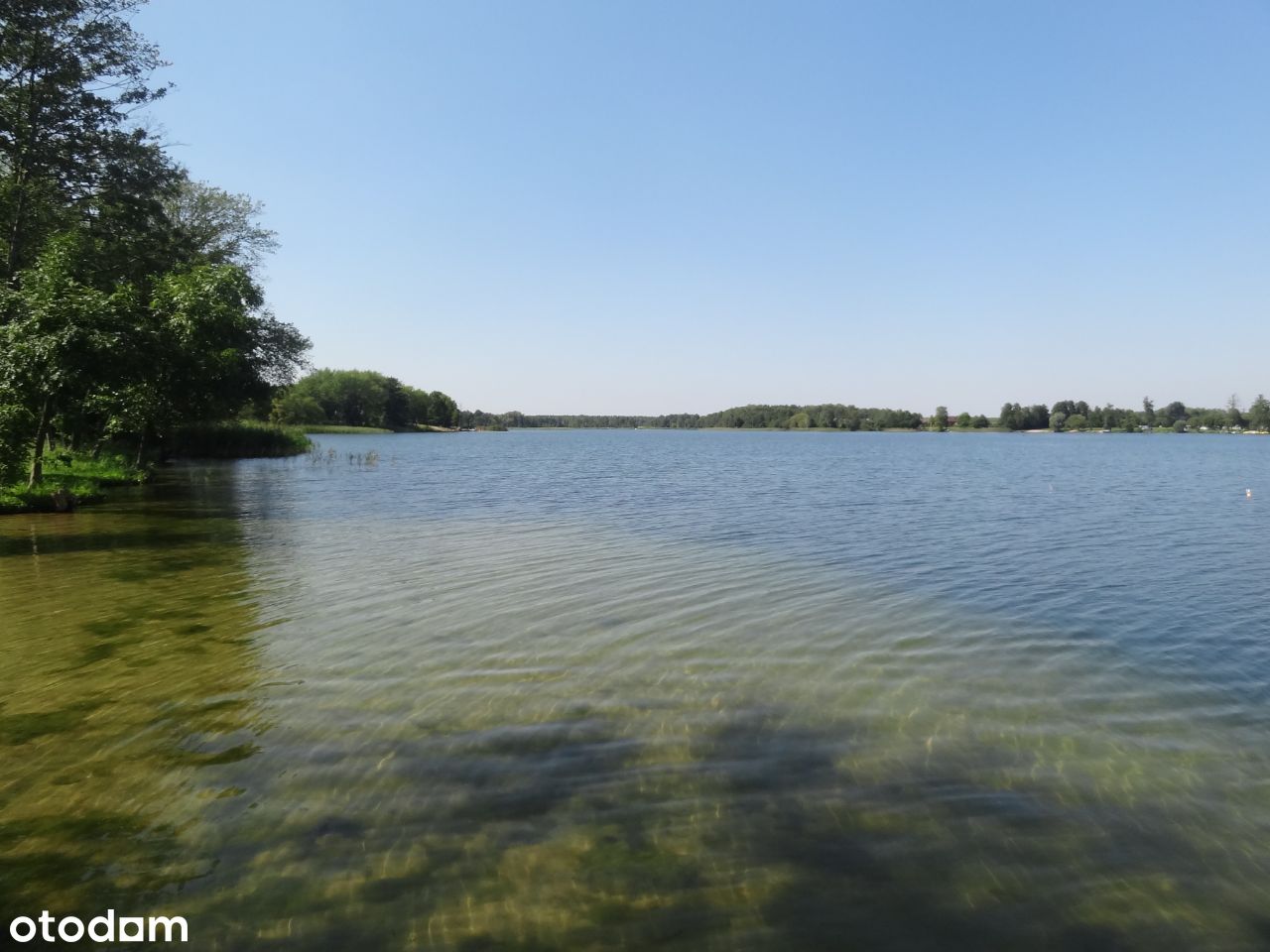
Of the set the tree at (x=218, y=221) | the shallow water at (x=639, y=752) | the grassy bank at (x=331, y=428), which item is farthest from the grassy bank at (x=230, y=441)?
the grassy bank at (x=331, y=428)

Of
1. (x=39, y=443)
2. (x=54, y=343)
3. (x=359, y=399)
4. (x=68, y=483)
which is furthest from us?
(x=359, y=399)

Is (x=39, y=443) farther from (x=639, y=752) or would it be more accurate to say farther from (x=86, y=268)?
(x=639, y=752)

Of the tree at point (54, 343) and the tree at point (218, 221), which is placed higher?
the tree at point (218, 221)

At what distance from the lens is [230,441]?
2318 inches

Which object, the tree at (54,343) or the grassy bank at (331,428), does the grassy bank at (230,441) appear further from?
the grassy bank at (331,428)

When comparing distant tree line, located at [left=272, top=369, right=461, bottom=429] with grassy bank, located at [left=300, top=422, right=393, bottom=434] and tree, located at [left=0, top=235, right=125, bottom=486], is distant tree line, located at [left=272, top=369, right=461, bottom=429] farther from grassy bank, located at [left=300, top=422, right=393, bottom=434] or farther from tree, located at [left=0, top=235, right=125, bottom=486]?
tree, located at [left=0, top=235, right=125, bottom=486]

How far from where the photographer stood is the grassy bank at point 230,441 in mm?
55103

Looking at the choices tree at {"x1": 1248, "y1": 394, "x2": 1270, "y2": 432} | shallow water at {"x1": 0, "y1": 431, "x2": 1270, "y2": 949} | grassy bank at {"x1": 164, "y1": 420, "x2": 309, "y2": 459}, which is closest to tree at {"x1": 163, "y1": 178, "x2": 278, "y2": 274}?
grassy bank at {"x1": 164, "y1": 420, "x2": 309, "y2": 459}

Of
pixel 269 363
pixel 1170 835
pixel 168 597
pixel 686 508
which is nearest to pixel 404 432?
pixel 269 363

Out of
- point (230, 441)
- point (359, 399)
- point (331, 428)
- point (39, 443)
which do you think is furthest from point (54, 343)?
point (359, 399)

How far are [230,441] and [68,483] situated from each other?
115 ft

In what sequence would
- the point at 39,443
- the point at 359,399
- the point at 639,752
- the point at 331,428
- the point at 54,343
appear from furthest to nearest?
the point at 359,399, the point at 331,428, the point at 39,443, the point at 54,343, the point at 639,752

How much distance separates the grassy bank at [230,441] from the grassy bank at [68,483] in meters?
18.9

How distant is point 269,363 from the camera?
54000mm
